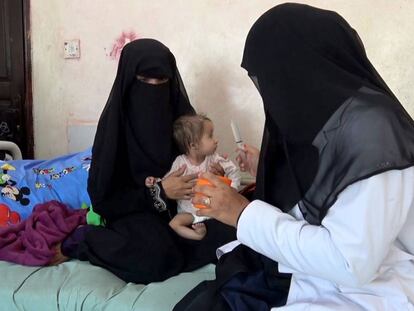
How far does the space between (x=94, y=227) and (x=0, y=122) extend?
5.50 feet

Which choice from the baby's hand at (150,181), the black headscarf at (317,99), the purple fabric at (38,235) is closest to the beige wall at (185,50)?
the baby's hand at (150,181)

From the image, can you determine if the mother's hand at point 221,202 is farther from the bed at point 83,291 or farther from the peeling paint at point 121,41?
the peeling paint at point 121,41

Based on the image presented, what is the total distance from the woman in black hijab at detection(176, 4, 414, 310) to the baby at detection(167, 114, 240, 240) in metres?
0.52

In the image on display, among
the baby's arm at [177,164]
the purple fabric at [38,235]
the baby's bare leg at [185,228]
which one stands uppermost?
the baby's arm at [177,164]

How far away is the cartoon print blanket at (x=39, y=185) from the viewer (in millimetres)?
2010

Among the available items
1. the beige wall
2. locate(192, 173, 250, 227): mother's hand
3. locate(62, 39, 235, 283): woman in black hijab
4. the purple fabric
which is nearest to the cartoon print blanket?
the purple fabric

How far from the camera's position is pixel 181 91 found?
6.21 ft

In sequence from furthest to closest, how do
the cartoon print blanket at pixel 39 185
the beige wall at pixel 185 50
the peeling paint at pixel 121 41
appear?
the peeling paint at pixel 121 41 < the beige wall at pixel 185 50 < the cartoon print blanket at pixel 39 185

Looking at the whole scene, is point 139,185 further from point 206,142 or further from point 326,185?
point 326,185

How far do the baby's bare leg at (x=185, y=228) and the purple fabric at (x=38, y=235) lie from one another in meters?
0.44

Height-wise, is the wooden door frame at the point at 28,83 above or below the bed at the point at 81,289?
above

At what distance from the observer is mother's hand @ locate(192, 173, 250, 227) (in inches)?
42.8

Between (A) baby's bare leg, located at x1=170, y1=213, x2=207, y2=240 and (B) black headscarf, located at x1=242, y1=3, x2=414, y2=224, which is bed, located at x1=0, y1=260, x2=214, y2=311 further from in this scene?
(B) black headscarf, located at x1=242, y1=3, x2=414, y2=224

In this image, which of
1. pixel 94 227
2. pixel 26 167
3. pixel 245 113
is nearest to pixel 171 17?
pixel 245 113
